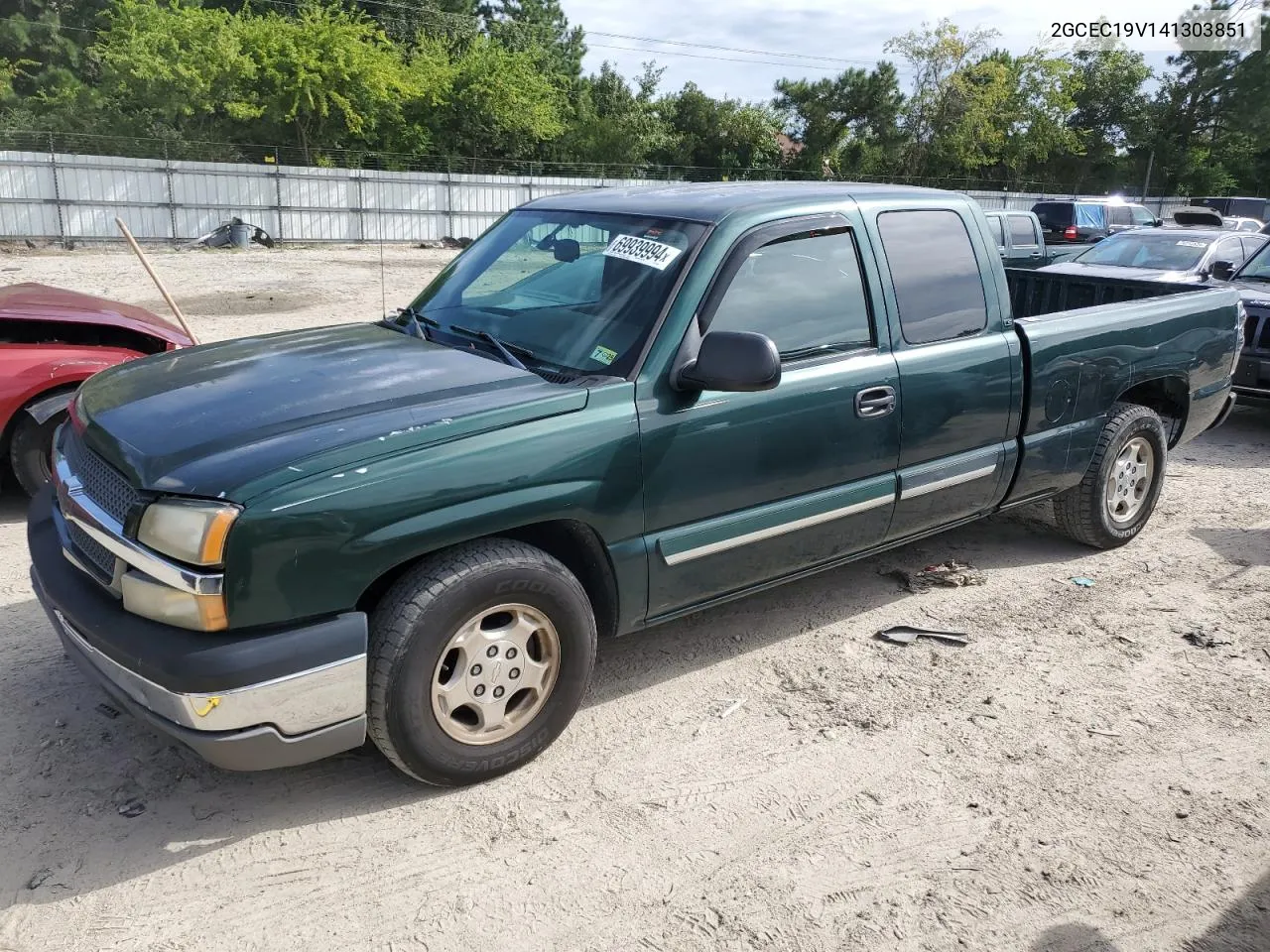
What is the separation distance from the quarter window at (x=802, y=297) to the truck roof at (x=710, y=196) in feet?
0.62

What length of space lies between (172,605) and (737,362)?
6.12 ft

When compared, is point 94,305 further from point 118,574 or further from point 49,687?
A: point 118,574

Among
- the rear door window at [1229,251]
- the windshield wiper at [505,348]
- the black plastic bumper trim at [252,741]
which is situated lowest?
the black plastic bumper trim at [252,741]

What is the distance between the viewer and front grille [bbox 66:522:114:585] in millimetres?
2994

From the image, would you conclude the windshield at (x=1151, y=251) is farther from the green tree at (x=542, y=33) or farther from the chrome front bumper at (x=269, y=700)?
the green tree at (x=542, y=33)

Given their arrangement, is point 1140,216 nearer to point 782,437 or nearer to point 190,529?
point 782,437

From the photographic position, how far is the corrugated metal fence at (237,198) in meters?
25.5

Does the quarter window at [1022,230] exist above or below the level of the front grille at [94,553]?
above

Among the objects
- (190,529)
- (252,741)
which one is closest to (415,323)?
(190,529)

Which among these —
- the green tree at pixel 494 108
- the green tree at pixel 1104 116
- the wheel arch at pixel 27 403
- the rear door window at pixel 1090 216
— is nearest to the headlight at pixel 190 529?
the wheel arch at pixel 27 403

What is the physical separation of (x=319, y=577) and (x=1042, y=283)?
568cm

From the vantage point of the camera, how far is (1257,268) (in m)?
9.61

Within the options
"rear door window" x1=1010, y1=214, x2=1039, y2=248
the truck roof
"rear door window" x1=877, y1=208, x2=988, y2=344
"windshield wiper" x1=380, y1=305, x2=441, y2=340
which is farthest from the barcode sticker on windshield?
"rear door window" x1=1010, y1=214, x2=1039, y2=248

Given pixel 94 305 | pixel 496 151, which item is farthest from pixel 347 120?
pixel 94 305
